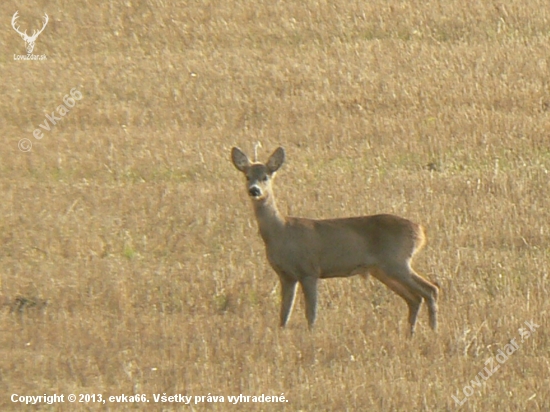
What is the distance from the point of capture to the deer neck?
934cm

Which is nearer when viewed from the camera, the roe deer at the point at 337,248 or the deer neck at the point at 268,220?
the roe deer at the point at 337,248

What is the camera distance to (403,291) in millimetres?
9453

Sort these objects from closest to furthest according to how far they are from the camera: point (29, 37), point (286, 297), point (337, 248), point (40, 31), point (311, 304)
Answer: point (311, 304) < point (286, 297) < point (337, 248) < point (29, 37) < point (40, 31)

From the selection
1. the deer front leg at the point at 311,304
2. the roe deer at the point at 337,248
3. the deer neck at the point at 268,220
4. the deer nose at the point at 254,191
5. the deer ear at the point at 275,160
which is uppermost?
the deer ear at the point at 275,160

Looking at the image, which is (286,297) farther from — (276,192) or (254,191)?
(276,192)

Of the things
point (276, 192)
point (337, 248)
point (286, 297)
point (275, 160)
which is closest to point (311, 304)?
point (286, 297)

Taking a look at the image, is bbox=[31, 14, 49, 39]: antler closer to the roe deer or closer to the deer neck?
the roe deer

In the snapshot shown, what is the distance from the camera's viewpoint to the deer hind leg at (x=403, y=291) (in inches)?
368

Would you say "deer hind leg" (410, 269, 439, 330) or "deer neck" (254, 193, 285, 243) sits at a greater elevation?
"deer neck" (254, 193, 285, 243)

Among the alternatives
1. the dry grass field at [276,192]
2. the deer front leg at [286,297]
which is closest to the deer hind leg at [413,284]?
the dry grass field at [276,192]

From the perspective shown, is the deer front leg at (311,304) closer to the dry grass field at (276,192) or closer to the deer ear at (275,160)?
the dry grass field at (276,192)

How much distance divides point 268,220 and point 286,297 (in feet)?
2.06

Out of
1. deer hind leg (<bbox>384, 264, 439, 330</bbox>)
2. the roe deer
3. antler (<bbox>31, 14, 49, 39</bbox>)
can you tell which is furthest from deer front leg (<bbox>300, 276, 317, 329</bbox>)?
antler (<bbox>31, 14, 49, 39</bbox>)

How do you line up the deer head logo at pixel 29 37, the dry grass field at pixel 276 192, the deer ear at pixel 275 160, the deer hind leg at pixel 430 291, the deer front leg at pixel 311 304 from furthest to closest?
the deer head logo at pixel 29 37 < the deer ear at pixel 275 160 < the deer hind leg at pixel 430 291 < the deer front leg at pixel 311 304 < the dry grass field at pixel 276 192
